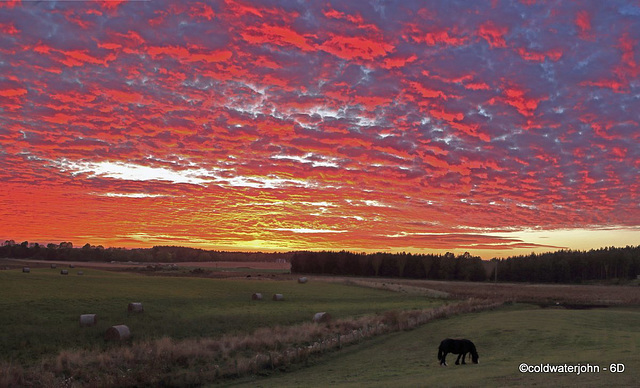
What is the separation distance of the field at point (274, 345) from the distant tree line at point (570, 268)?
136399 mm

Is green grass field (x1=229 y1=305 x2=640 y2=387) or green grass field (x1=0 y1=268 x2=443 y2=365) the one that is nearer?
green grass field (x1=229 y1=305 x2=640 y2=387)

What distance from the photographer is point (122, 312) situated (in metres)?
37.5

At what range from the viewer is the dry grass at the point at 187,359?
21.8 meters

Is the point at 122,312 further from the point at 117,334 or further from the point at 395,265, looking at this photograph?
the point at 395,265

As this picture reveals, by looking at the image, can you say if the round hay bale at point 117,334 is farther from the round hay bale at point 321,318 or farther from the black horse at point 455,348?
the black horse at point 455,348

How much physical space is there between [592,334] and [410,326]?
1353cm

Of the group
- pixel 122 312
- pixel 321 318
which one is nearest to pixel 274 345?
pixel 321 318

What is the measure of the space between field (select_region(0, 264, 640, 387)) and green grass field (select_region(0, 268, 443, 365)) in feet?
0.37

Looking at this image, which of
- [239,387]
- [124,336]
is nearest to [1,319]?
[124,336]

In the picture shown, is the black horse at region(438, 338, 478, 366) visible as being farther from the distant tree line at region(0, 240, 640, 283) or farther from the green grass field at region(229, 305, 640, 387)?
the distant tree line at region(0, 240, 640, 283)

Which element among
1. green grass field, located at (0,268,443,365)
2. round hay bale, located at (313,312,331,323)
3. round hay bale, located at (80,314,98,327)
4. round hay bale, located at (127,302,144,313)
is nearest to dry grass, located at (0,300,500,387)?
green grass field, located at (0,268,443,365)

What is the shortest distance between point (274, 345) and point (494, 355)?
13943mm

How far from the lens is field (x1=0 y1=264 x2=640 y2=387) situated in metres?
19.8

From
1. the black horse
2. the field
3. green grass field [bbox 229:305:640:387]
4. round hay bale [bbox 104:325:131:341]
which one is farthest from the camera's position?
round hay bale [bbox 104:325:131:341]
